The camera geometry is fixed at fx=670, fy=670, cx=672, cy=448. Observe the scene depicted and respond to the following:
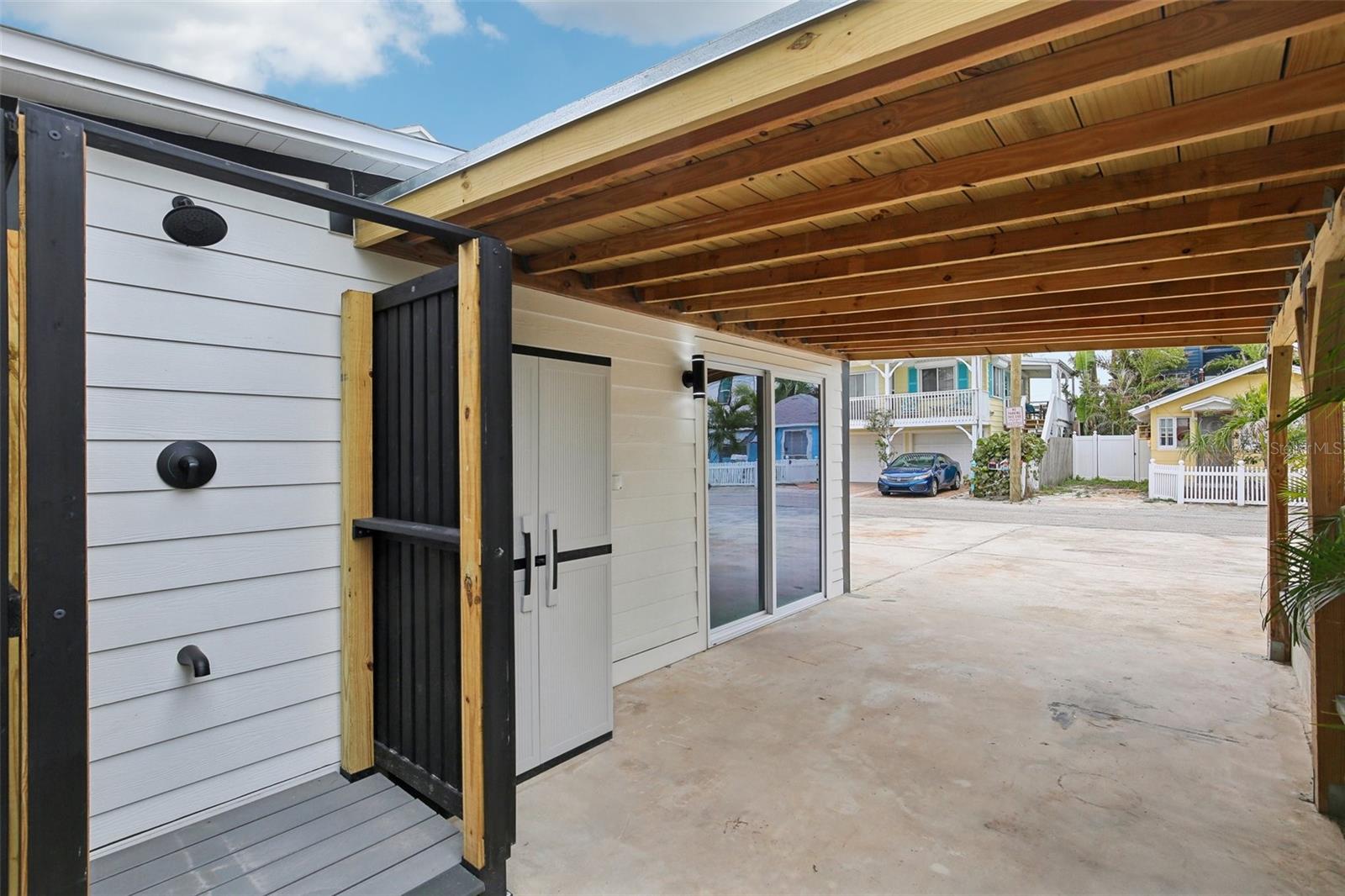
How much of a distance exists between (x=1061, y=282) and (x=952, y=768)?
2491mm

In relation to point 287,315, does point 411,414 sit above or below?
below

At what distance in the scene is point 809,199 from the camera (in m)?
2.49

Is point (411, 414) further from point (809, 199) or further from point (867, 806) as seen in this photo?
point (867, 806)

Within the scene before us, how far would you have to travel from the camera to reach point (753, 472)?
17.1 ft

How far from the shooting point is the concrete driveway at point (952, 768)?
225cm

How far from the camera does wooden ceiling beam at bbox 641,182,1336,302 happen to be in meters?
2.48

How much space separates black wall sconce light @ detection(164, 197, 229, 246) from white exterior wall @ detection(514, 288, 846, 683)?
132cm

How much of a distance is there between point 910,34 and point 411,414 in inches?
77.4

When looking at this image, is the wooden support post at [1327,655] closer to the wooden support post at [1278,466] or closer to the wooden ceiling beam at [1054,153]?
the wooden ceiling beam at [1054,153]

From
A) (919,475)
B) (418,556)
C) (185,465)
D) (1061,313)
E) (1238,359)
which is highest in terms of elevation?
(1238,359)

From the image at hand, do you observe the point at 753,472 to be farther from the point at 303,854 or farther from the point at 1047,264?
the point at 303,854

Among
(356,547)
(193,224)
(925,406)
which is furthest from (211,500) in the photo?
(925,406)

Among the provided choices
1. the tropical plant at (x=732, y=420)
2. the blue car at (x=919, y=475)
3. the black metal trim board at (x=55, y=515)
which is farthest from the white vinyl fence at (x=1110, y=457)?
the black metal trim board at (x=55, y=515)

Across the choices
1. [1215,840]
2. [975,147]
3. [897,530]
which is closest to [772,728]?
[1215,840]
